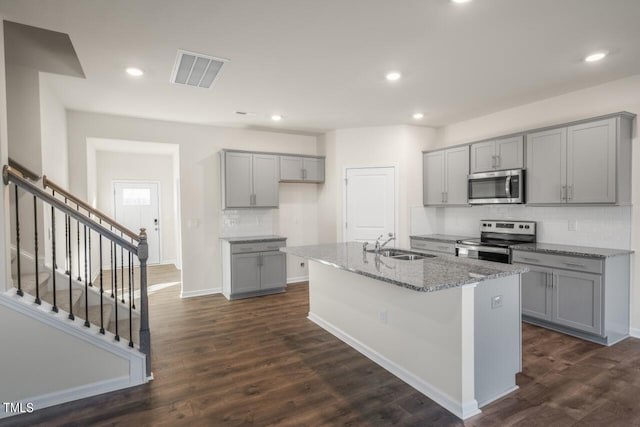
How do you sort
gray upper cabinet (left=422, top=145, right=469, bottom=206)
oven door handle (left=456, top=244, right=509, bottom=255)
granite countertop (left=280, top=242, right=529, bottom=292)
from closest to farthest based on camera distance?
granite countertop (left=280, top=242, right=529, bottom=292) < oven door handle (left=456, top=244, right=509, bottom=255) < gray upper cabinet (left=422, top=145, right=469, bottom=206)

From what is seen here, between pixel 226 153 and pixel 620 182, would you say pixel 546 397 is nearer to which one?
pixel 620 182

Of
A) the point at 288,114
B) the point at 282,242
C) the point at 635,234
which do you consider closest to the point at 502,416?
the point at 635,234

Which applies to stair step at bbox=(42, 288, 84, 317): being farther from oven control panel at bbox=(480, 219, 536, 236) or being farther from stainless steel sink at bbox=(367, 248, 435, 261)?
oven control panel at bbox=(480, 219, 536, 236)

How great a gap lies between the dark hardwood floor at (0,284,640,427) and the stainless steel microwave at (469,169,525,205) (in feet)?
5.30

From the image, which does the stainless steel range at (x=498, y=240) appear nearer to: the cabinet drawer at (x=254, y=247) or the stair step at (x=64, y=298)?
the cabinet drawer at (x=254, y=247)

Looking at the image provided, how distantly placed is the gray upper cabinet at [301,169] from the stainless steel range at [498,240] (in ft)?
8.56

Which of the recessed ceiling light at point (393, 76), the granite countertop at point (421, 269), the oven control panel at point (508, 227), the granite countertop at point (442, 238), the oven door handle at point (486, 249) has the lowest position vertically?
the oven door handle at point (486, 249)

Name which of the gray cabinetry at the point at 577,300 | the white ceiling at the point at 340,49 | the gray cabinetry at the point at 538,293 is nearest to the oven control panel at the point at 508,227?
the gray cabinetry at the point at 538,293

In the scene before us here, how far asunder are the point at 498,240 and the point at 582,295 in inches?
49.0

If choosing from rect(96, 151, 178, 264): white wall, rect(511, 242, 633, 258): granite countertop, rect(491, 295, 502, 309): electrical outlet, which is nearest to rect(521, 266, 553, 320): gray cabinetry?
rect(511, 242, 633, 258): granite countertop

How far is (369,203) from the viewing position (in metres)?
5.53

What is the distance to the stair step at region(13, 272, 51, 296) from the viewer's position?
2.71m

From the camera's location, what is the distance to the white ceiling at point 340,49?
223 cm

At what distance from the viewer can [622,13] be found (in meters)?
2.29
